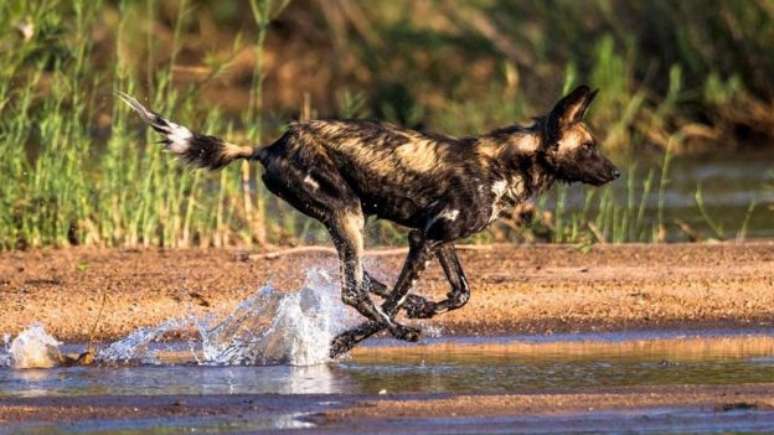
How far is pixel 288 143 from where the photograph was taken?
916cm

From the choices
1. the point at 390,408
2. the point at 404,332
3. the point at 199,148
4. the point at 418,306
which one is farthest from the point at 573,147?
the point at 390,408

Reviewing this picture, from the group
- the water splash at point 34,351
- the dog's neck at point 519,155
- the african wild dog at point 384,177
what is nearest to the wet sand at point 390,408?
the water splash at point 34,351

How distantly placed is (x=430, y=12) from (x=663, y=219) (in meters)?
9.18

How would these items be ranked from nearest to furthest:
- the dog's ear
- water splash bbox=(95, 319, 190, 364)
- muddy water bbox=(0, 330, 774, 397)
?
muddy water bbox=(0, 330, 774, 397), water splash bbox=(95, 319, 190, 364), the dog's ear

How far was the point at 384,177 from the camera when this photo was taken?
9.24 m

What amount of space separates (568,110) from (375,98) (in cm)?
1250

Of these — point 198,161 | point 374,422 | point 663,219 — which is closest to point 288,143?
point 198,161

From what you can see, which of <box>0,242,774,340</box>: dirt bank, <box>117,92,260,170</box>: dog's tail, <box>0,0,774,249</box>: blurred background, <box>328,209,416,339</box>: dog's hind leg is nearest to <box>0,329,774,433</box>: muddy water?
<box>328,209,416,339</box>: dog's hind leg

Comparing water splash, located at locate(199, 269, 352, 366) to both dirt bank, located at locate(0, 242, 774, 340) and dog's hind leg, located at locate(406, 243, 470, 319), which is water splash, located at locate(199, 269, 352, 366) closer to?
dog's hind leg, located at locate(406, 243, 470, 319)

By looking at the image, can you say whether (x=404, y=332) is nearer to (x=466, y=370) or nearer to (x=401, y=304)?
(x=401, y=304)

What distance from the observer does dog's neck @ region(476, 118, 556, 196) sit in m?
9.42

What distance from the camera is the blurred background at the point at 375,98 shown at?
478 inches

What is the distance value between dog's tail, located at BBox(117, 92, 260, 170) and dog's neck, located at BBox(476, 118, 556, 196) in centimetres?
118

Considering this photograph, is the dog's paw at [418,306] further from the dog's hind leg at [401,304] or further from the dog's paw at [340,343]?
the dog's paw at [340,343]
